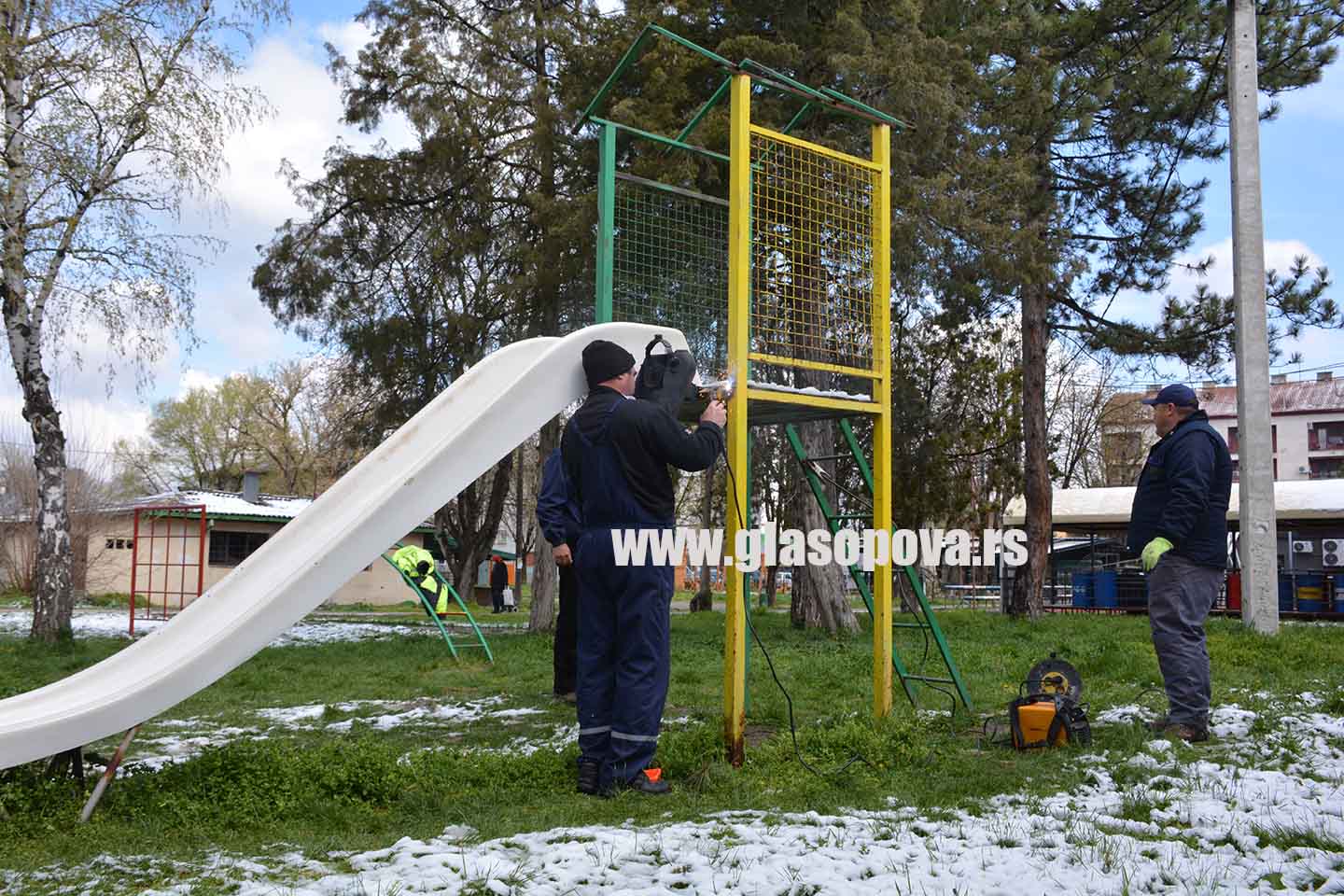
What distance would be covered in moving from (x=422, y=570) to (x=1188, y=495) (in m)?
9.13

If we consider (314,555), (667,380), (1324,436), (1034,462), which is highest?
(1324,436)

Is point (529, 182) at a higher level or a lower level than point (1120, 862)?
higher

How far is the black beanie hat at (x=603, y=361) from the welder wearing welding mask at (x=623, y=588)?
0.43 feet

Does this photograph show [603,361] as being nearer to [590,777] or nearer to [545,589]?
[590,777]

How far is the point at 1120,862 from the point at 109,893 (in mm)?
2984

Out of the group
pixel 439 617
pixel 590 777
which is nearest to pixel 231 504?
pixel 439 617

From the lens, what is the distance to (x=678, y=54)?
1470cm

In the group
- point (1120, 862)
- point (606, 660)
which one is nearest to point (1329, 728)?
point (1120, 862)

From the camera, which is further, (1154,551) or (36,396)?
(36,396)

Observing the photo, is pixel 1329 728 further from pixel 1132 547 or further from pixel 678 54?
pixel 678 54

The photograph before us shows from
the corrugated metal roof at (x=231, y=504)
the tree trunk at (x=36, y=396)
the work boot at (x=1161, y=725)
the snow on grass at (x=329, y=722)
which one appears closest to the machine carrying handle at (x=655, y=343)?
the snow on grass at (x=329, y=722)

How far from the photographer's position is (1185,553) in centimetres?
561

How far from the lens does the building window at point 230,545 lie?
31297 millimetres

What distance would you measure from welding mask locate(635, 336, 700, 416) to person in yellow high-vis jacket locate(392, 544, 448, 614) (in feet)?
24.0
